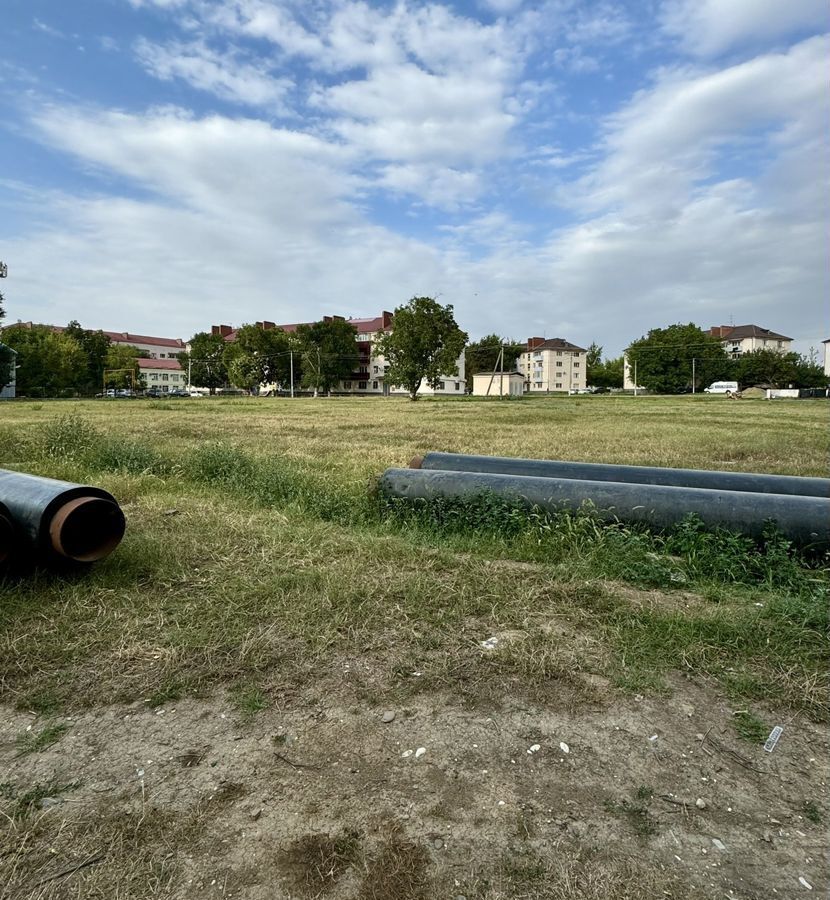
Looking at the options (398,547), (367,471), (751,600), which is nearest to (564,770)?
(751,600)

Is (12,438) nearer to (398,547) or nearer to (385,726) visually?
(398,547)

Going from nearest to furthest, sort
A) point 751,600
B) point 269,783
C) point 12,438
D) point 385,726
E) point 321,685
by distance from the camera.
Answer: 1. point 269,783
2. point 385,726
3. point 321,685
4. point 751,600
5. point 12,438

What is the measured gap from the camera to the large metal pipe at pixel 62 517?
3.60m

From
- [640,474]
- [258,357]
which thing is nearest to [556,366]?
[258,357]


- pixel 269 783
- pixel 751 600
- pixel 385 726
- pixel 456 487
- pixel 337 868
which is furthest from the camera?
pixel 456 487

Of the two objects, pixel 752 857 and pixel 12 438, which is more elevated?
pixel 12 438

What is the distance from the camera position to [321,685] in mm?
2705

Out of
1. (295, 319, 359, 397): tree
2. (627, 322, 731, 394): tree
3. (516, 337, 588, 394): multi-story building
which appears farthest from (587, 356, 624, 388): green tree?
(295, 319, 359, 397): tree

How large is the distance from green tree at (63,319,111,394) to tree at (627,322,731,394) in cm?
7339

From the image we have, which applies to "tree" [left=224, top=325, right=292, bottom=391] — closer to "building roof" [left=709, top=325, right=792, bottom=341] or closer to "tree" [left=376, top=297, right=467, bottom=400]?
"tree" [left=376, top=297, right=467, bottom=400]

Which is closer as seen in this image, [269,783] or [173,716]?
[269,783]

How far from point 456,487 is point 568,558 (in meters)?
1.41

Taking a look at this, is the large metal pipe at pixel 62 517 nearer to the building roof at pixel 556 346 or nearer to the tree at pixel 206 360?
the tree at pixel 206 360

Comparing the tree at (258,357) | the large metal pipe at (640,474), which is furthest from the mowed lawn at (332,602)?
the tree at (258,357)
